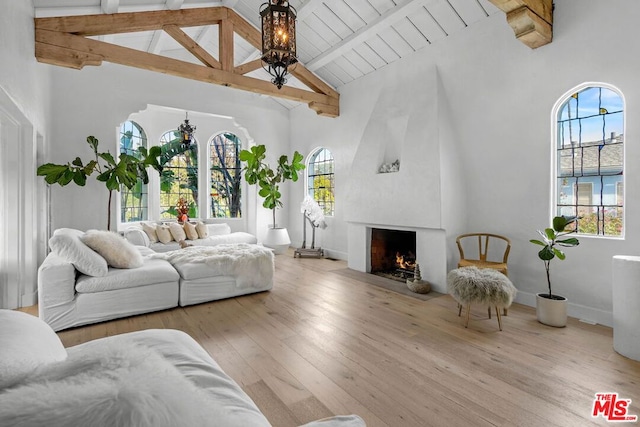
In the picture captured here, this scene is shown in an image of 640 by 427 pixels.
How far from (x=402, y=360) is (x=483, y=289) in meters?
1.04

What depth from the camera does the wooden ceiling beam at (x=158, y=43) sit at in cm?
376

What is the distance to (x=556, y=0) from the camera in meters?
3.29

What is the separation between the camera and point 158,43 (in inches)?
220

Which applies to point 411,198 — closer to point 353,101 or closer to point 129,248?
point 353,101

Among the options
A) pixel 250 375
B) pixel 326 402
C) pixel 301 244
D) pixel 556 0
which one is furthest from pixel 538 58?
pixel 301 244

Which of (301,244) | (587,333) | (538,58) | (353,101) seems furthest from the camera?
(301,244)

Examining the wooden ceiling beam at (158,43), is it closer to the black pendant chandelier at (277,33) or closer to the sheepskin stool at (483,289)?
the black pendant chandelier at (277,33)

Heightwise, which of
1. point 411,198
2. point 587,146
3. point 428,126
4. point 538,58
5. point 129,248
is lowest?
point 129,248

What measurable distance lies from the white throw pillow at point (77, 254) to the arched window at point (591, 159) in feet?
15.5

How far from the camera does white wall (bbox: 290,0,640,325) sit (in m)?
2.94

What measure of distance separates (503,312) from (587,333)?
0.68 meters

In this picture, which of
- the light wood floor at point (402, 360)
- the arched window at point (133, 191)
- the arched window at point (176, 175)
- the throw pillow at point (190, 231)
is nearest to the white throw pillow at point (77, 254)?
the light wood floor at point (402, 360)

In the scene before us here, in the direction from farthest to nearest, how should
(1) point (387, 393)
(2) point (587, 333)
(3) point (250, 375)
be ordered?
(2) point (587, 333) < (3) point (250, 375) < (1) point (387, 393)

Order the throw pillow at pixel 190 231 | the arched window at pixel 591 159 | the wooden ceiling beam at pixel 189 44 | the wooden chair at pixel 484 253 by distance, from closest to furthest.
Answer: the arched window at pixel 591 159, the wooden chair at pixel 484 253, the wooden ceiling beam at pixel 189 44, the throw pillow at pixel 190 231
